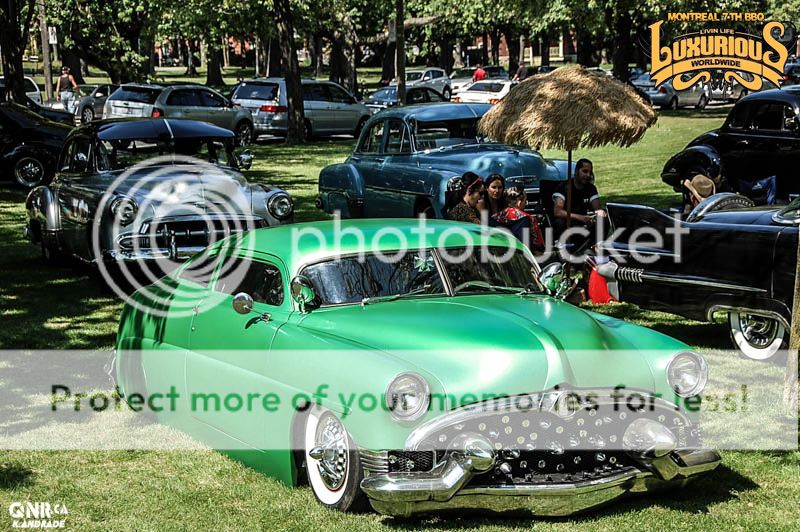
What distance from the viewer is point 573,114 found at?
1171 centimetres

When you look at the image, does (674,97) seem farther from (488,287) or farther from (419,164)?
(488,287)

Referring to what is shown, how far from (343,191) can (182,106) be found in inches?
595

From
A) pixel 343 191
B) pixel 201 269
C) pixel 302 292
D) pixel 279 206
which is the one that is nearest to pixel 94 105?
pixel 343 191

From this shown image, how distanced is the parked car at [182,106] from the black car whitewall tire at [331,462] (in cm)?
2407

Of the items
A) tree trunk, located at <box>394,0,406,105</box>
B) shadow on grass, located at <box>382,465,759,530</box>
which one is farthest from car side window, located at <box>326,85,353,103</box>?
shadow on grass, located at <box>382,465,759,530</box>

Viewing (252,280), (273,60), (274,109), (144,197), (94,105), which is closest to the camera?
(252,280)

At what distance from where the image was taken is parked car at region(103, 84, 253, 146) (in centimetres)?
2927

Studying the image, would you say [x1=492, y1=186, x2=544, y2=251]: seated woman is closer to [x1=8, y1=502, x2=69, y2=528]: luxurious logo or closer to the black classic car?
the black classic car

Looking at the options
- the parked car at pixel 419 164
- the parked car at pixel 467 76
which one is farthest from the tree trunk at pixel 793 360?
the parked car at pixel 467 76

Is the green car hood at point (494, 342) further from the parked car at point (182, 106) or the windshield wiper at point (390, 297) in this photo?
the parked car at point (182, 106)

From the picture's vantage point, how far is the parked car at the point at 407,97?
121 ft

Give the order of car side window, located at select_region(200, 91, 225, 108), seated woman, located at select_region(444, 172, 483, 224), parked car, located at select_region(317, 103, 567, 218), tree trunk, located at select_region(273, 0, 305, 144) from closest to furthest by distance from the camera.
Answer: seated woman, located at select_region(444, 172, 483, 224) < parked car, located at select_region(317, 103, 567, 218) < car side window, located at select_region(200, 91, 225, 108) < tree trunk, located at select_region(273, 0, 305, 144)

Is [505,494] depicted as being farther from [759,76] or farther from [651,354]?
[759,76]

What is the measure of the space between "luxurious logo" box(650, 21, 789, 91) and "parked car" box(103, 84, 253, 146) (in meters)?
12.0
